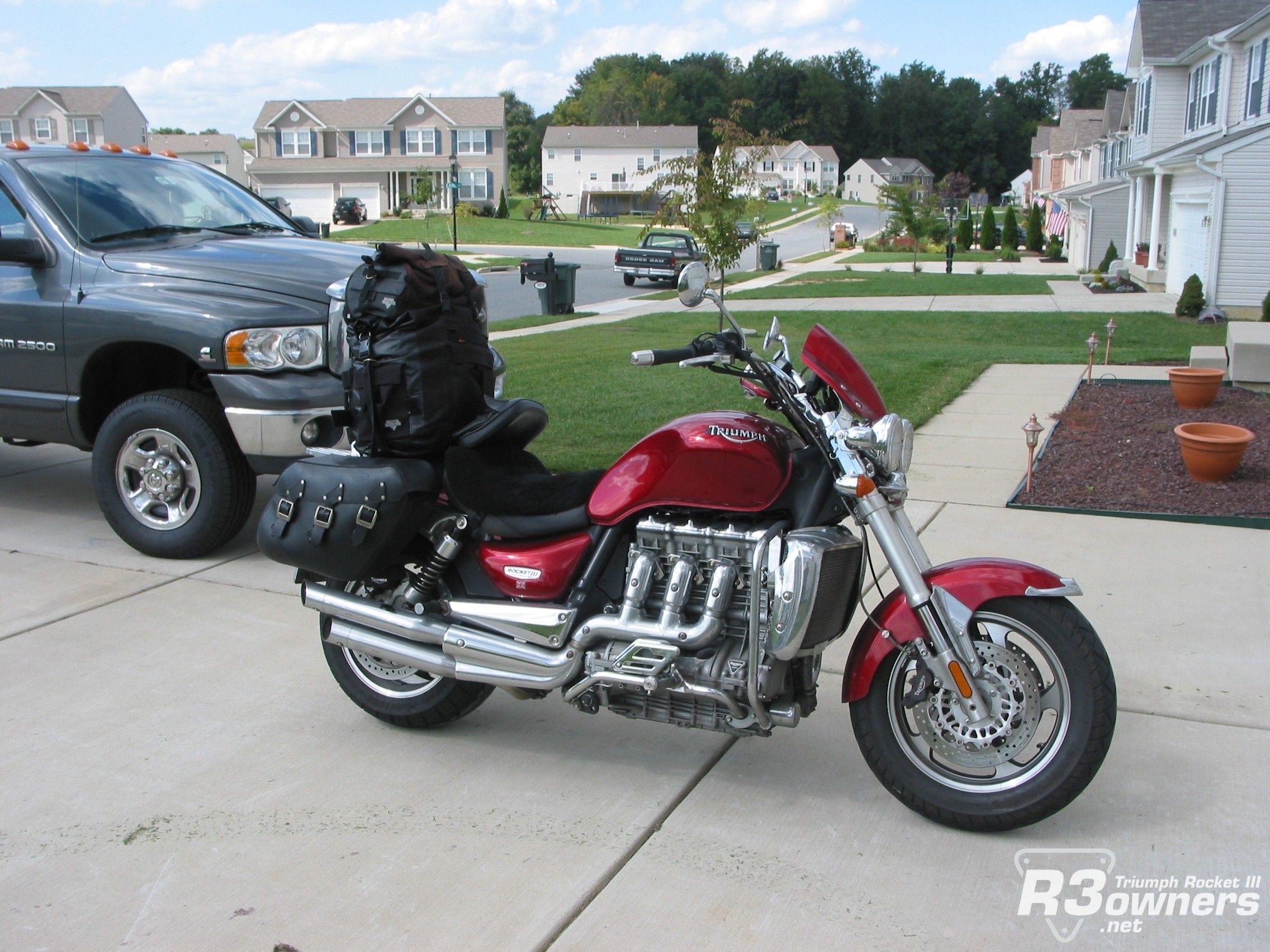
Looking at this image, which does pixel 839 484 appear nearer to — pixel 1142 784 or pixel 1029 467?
pixel 1142 784

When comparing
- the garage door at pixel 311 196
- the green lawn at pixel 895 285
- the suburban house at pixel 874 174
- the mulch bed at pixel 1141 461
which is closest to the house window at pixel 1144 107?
the green lawn at pixel 895 285

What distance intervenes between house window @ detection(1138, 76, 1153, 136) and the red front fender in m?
29.7

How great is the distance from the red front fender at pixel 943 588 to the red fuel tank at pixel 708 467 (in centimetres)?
48

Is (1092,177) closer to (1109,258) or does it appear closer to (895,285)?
(1109,258)

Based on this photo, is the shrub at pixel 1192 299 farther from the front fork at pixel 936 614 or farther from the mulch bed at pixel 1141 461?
the front fork at pixel 936 614

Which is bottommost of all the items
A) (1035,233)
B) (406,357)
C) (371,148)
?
(406,357)

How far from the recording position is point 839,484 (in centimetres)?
319

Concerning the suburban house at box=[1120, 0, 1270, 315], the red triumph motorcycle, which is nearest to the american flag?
the suburban house at box=[1120, 0, 1270, 315]

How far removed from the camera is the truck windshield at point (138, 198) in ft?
20.8

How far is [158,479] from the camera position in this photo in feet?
19.2

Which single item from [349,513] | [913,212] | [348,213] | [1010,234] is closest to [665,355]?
[349,513]

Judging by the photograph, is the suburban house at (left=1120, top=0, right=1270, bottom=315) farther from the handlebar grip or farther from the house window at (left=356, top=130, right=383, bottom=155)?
the house window at (left=356, top=130, right=383, bottom=155)

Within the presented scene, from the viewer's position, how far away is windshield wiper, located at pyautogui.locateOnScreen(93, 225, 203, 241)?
247 inches

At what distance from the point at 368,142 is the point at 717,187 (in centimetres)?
5892
